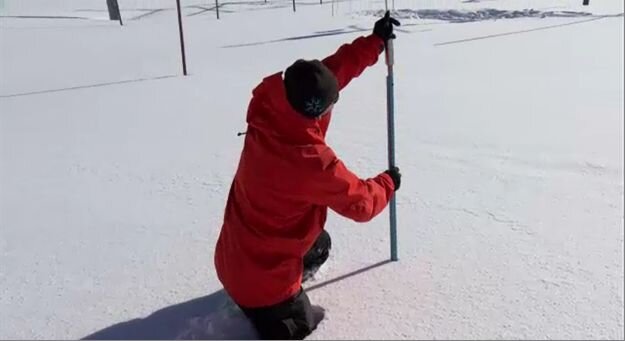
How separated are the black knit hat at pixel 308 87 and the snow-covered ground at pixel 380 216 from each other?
71 centimetres

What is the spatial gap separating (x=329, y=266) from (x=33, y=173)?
2220 millimetres

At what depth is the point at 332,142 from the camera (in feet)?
13.1

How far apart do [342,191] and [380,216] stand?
1.08m

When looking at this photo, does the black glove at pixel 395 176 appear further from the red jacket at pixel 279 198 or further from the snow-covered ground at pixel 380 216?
the snow-covered ground at pixel 380 216

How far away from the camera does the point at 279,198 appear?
175 cm

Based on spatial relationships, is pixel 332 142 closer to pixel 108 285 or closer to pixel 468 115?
pixel 468 115

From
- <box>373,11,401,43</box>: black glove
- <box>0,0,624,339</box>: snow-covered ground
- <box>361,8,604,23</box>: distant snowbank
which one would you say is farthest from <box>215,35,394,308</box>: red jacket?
<box>361,8,604,23</box>: distant snowbank

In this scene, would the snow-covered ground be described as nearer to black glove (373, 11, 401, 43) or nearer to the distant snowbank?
black glove (373, 11, 401, 43)

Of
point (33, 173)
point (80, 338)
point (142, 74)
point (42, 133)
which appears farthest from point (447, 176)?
point (142, 74)

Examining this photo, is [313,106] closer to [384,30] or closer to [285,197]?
[285,197]

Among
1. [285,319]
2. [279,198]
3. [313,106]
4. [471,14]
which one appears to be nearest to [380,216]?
[285,319]

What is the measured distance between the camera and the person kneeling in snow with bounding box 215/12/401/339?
5.47ft

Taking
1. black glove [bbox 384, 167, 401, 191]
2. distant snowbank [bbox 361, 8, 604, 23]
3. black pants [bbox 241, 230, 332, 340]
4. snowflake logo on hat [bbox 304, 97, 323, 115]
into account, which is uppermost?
snowflake logo on hat [bbox 304, 97, 323, 115]

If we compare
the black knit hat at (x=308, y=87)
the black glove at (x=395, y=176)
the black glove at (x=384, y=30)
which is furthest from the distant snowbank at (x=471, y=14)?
the black knit hat at (x=308, y=87)
